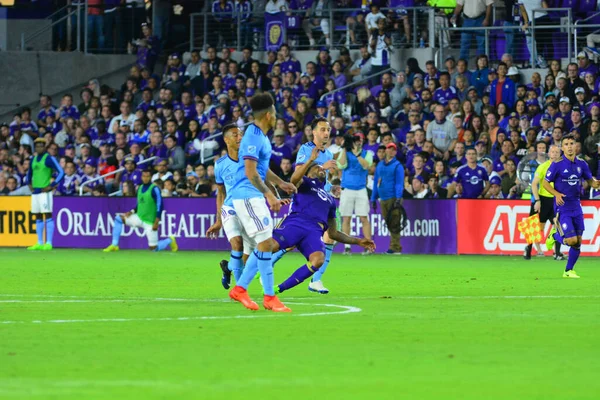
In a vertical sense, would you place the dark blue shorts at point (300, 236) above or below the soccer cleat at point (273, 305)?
above

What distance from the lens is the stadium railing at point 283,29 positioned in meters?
33.6

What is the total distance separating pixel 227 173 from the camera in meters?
15.0

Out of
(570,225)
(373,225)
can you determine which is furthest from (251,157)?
(373,225)

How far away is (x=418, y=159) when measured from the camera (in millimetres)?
28297

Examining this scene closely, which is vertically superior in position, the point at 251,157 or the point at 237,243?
the point at 251,157

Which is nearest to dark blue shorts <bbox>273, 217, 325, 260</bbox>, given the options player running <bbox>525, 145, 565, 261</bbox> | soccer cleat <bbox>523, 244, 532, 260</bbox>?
player running <bbox>525, 145, 565, 261</bbox>

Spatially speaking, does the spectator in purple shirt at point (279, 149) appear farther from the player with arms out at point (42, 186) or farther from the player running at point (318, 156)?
the player running at point (318, 156)

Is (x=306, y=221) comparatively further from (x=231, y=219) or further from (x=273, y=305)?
(x=273, y=305)

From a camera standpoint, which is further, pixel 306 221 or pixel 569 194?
pixel 569 194

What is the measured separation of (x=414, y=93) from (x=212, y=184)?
518cm

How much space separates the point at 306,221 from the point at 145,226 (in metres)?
15.7

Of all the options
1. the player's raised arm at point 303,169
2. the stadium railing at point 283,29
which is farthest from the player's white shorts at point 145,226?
the player's raised arm at point 303,169

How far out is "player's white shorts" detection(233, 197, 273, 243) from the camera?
1278 cm

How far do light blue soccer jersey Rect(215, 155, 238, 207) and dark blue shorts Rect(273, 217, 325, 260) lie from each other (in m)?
0.71
